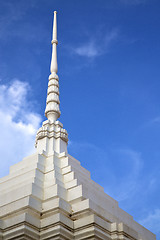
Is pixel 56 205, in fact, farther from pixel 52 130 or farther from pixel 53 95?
pixel 53 95

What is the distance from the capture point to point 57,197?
14.0 m

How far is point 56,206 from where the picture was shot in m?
13.1

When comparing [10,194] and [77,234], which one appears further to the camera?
[10,194]

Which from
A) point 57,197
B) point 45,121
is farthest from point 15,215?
point 45,121

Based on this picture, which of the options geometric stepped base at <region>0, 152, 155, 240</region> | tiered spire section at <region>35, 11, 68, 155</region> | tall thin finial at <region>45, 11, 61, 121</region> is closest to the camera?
geometric stepped base at <region>0, 152, 155, 240</region>

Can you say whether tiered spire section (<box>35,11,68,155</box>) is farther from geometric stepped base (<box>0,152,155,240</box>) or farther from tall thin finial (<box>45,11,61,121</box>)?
geometric stepped base (<box>0,152,155,240</box>)

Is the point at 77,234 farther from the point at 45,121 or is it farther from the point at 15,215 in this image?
the point at 45,121

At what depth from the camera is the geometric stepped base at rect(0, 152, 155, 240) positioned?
12398 millimetres

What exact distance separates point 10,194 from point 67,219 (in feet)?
10.1

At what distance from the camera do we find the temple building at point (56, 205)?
40.7ft

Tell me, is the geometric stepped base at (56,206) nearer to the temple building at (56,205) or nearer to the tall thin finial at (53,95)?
the temple building at (56,205)

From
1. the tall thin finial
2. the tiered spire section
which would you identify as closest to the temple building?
the tiered spire section

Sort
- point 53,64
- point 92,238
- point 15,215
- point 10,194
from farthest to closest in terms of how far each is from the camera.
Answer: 1. point 53,64
2. point 10,194
3. point 15,215
4. point 92,238

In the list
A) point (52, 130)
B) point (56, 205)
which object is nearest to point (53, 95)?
point (52, 130)
